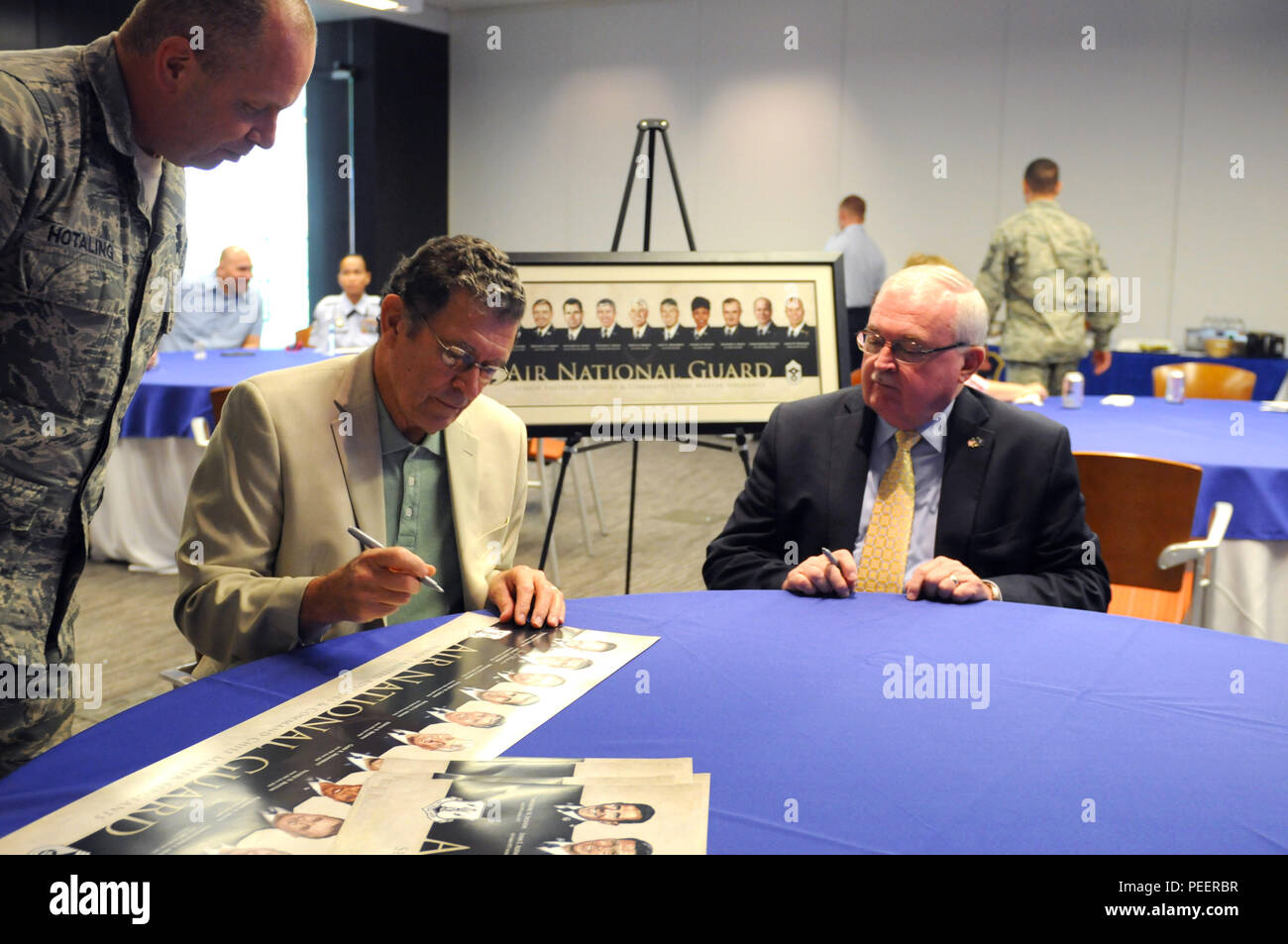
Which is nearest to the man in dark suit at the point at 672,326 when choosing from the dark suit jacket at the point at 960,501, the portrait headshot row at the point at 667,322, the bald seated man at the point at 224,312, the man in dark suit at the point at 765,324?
the portrait headshot row at the point at 667,322

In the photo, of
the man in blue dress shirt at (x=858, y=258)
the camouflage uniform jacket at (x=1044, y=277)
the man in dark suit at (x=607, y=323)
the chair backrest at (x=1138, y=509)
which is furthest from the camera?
the man in blue dress shirt at (x=858, y=258)

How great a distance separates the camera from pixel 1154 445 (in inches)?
140

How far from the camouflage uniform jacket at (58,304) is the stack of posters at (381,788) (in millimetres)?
521

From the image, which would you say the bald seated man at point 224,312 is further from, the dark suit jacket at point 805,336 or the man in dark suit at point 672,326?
the dark suit jacket at point 805,336

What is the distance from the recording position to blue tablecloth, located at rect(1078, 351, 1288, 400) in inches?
272

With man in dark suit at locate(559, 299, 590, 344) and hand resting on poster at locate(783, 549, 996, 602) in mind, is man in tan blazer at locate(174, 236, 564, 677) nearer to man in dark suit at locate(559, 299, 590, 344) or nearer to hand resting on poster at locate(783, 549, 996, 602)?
hand resting on poster at locate(783, 549, 996, 602)

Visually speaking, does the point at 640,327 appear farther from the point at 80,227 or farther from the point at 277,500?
the point at 80,227

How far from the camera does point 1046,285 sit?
20.5 feet

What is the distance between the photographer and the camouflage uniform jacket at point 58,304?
147 cm

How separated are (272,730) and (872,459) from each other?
149 cm

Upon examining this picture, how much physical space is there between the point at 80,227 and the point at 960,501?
1677mm

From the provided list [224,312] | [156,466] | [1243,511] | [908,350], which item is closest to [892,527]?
[908,350]
